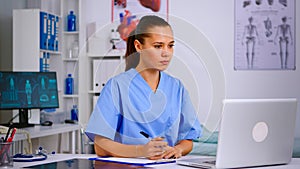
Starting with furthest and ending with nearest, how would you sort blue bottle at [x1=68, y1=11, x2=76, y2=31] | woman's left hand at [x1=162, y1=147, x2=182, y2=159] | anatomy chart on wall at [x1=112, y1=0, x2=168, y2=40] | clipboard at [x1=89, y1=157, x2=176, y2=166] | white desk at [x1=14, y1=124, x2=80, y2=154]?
1. blue bottle at [x1=68, y1=11, x2=76, y2=31]
2. anatomy chart on wall at [x1=112, y1=0, x2=168, y2=40]
3. white desk at [x1=14, y1=124, x2=80, y2=154]
4. woman's left hand at [x1=162, y1=147, x2=182, y2=159]
5. clipboard at [x1=89, y1=157, x2=176, y2=166]

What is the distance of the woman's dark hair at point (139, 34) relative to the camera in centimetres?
196

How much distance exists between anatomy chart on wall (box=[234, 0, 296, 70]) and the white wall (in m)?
0.06

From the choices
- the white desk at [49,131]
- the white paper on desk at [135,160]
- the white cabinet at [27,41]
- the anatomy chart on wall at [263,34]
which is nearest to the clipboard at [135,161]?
the white paper on desk at [135,160]

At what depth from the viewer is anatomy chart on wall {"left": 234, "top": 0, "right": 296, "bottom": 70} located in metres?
4.79

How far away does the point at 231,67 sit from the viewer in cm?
489

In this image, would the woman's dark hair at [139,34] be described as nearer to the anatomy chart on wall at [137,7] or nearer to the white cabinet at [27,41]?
the white cabinet at [27,41]

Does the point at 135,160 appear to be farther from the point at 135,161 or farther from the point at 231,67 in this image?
the point at 231,67

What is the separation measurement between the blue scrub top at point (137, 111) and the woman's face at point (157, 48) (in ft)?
0.25

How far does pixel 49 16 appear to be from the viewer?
4.87m

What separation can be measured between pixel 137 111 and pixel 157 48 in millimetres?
251

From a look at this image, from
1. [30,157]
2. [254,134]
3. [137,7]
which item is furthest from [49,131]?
[254,134]

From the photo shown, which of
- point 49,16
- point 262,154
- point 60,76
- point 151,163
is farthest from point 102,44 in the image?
point 60,76

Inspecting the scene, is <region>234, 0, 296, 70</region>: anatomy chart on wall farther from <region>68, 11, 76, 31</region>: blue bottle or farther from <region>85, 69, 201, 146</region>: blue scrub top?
<region>85, 69, 201, 146</region>: blue scrub top

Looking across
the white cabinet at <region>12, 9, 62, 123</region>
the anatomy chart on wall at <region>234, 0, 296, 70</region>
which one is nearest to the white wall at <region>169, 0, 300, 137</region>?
the anatomy chart on wall at <region>234, 0, 296, 70</region>
